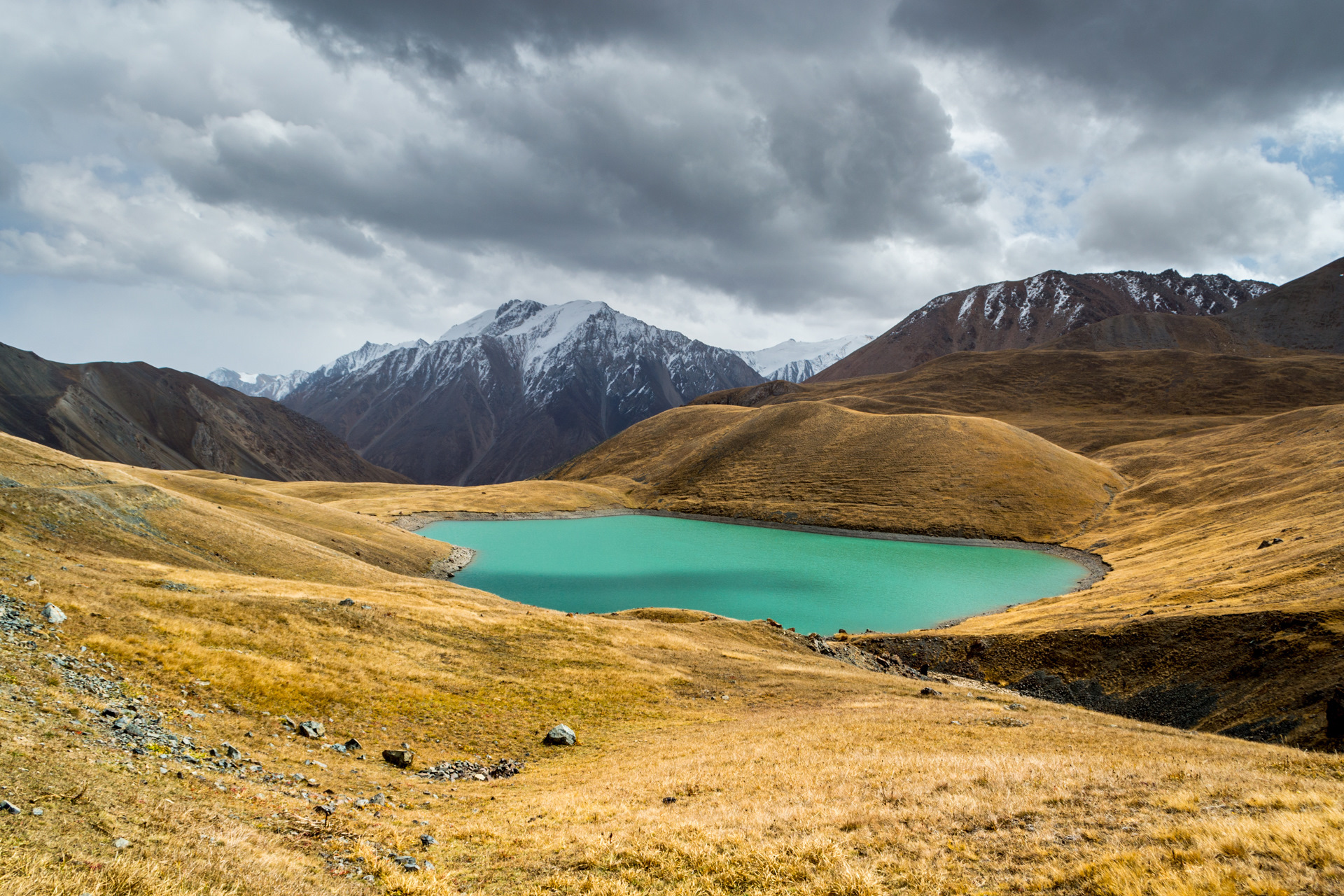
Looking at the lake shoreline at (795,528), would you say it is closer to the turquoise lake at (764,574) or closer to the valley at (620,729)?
Answer: the turquoise lake at (764,574)

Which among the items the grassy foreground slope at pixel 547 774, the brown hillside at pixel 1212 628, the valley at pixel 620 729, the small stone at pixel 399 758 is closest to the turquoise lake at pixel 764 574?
the valley at pixel 620 729

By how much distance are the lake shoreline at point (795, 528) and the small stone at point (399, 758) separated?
5344cm

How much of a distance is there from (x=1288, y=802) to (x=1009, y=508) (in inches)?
4347

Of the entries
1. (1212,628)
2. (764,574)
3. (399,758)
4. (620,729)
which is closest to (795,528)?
(764,574)

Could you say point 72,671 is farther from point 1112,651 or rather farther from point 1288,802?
point 1112,651

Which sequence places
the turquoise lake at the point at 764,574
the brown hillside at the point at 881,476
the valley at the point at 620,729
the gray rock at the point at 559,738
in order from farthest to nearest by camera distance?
the brown hillside at the point at 881,476
the turquoise lake at the point at 764,574
the gray rock at the point at 559,738
the valley at the point at 620,729

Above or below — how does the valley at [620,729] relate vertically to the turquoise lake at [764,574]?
above

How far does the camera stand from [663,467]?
172 m

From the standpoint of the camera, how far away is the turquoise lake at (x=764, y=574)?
63.8 meters

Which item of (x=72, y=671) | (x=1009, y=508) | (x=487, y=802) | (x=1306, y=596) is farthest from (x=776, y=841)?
(x=1009, y=508)

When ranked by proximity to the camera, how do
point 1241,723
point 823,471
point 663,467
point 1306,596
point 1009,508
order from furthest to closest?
point 663,467 < point 823,471 < point 1009,508 < point 1306,596 < point 1241,723

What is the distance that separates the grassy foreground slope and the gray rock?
61 cm

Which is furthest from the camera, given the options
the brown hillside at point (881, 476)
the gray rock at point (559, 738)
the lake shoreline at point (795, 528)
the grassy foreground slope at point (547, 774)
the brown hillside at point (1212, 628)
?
the brown hillside at point (881, 476)

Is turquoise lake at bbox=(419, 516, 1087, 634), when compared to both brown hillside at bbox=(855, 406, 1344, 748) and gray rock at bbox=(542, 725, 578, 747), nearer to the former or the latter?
brown hillside at bbox=(855, 406, 1344, 748)
